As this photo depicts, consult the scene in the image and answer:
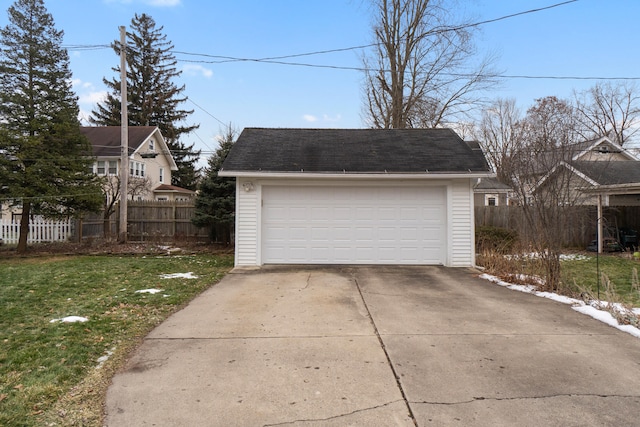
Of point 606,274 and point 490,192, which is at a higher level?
point 490,192

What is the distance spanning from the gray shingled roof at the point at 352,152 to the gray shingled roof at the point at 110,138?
48.0 ft

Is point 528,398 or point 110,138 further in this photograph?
point 110,138

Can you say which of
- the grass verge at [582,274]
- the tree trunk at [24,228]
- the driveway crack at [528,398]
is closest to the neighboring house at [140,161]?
the tree trunk at [24,228]

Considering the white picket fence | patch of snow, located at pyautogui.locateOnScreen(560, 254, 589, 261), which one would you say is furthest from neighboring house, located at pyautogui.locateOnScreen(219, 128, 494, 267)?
the white picket fence

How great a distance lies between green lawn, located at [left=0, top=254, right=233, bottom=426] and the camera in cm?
288

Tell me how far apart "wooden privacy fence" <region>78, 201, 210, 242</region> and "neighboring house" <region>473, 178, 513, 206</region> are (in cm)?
1790

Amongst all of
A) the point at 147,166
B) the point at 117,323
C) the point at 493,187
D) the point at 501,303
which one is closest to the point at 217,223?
the point at 117,323

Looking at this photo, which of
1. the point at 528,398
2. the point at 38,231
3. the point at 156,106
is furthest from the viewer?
the point at 156,106

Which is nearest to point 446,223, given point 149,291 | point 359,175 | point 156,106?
point 359,175

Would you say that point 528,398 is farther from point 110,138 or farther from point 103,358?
point 110,138

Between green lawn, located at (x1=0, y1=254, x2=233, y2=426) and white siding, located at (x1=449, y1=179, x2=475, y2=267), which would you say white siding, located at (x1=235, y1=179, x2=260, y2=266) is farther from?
white siding, located at (x1=449, y1=179, x2=475, y2=267)

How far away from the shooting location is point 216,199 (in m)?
13.3

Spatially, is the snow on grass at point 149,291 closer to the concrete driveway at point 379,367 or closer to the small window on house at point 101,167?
the concrete driveway at point 379,367

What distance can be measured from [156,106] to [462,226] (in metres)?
33.5
